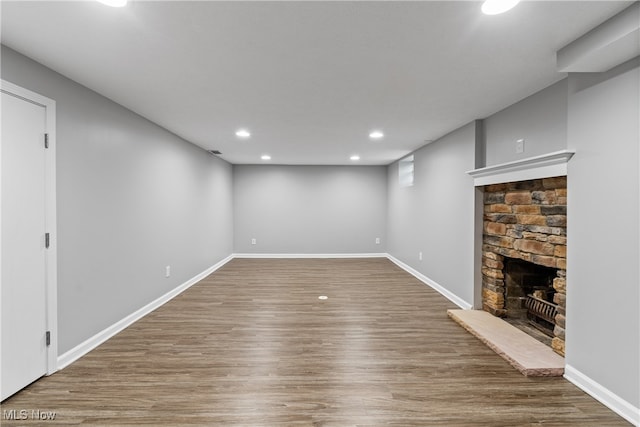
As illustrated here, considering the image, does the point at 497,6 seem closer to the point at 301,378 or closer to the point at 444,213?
the point at 301,378

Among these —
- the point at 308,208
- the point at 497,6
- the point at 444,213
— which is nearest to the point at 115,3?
the point at 497,6

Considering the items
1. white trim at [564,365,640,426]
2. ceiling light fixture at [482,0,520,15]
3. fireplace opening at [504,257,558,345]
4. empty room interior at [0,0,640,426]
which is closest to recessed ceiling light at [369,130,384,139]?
empty room interior at [0,0,640,426]

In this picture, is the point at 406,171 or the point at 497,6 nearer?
the point at 497,6

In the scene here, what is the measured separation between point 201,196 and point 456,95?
4.13 metres

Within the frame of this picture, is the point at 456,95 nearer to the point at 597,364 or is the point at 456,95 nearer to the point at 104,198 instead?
the point at 597,364

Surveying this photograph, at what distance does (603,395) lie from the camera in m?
1.92

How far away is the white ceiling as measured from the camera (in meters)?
1.55

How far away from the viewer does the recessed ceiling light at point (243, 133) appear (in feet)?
13.2

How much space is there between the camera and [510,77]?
2.36 metres

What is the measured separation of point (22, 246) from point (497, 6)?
3.08m

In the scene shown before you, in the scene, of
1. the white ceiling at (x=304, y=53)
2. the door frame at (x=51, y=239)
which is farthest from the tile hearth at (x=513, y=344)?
the door frame at (x=51, y=239)

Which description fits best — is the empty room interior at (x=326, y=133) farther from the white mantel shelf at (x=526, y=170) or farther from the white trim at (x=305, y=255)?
the white trim at (x=305, y=255)

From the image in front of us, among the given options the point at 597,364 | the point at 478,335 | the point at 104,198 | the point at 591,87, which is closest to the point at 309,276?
the point at 478,335

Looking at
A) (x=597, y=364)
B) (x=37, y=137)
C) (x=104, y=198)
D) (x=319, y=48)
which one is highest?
(x=319, y=48)
